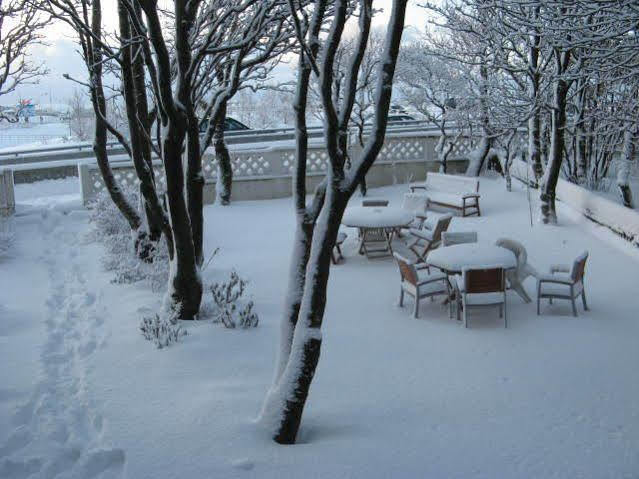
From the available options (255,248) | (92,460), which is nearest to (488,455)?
(92,460)

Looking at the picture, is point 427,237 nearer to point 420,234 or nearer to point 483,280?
point 420,234

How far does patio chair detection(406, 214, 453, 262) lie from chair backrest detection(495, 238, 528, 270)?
147 cm

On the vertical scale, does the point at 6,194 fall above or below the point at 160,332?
above

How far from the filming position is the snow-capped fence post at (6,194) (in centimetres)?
1223

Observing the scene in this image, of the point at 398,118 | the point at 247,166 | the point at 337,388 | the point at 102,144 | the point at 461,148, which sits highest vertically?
the point at 398,118

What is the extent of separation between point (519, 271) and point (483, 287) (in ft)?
3.76

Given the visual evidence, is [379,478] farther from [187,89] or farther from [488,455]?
[187,89]

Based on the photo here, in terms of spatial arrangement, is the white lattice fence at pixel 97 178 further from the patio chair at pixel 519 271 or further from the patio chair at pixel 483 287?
the patio chair at pixel 483 287

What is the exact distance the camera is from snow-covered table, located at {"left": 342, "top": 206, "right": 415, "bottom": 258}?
10.2 metres

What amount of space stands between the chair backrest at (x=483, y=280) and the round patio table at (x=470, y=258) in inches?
7.5

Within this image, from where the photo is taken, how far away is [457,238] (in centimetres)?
904

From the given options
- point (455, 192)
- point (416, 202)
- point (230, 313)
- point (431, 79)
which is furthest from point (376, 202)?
point (431, 79)

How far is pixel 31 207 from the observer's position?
13.0 metres

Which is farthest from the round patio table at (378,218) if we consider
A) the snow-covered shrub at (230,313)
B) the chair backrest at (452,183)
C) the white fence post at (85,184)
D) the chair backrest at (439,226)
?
the white fence post at (85,184)
